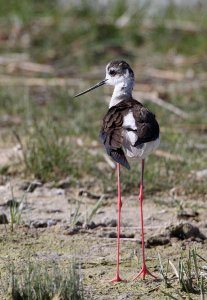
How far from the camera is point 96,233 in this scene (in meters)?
5.30

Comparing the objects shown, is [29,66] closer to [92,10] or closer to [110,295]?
[92,10]

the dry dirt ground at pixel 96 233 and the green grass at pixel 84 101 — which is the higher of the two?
the green grass at pixel 84 101

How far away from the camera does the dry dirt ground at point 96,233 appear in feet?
14.8

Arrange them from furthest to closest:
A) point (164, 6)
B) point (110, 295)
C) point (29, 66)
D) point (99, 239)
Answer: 1. point (164, 6)
2. point (29, 66)
3. point (99, 239)
4. point (110, 295)

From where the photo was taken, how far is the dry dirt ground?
14.8 feet

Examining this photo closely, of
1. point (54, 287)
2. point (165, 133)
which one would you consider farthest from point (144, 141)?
point (165, 133)

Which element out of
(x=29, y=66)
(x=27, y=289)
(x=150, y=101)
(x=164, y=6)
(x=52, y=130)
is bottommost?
(x=27, y=289)

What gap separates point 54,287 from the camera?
3955 mm

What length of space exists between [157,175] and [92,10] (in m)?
5.25

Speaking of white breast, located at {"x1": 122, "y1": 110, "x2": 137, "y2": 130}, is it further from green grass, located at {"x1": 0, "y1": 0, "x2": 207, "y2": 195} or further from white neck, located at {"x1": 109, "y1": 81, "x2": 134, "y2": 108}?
Answer: green grass, located at {"x1": 0, "y1": 0, "x2": 207, "y2": 195}

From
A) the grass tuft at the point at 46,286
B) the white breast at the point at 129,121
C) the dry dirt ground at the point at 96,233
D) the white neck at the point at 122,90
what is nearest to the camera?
the grass tuft at the point at 46,286

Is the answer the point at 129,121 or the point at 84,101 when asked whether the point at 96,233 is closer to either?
the point at 129,121

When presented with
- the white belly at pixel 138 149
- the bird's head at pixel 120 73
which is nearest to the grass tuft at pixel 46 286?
the white belly at pixel 138 149

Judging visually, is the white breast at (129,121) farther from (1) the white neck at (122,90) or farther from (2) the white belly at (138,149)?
(1) the white neck at (122,90)
